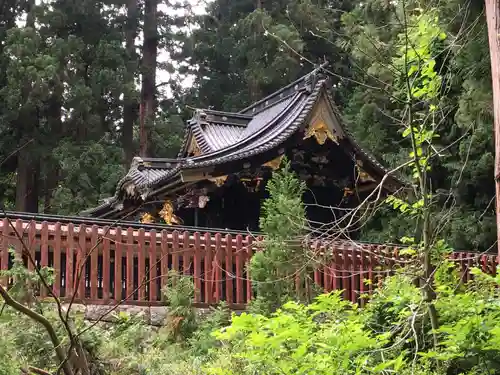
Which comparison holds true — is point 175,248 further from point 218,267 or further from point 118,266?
point 118,266

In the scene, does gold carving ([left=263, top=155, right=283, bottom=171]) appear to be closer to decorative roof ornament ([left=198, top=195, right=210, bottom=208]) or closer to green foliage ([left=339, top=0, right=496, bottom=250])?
decorative roof ornament ([left=198, top=195, right=210, bottom=208])

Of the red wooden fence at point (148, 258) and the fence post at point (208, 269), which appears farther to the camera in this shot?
the fence post at point (208, 269)

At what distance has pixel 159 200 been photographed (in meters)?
11.7

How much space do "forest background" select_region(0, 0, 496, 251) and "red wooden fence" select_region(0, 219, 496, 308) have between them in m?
7.63

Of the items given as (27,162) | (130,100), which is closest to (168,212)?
(27,162)

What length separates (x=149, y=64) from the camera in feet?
88.9

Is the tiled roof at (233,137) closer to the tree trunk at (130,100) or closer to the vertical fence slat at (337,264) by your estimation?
the vertical fence slat at (337,264)

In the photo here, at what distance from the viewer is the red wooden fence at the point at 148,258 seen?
7.44 meters

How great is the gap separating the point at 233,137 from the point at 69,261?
7577 mm

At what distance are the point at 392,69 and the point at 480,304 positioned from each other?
1.71m


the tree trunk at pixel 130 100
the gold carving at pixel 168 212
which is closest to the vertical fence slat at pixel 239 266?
the gold carving at pixel 168 212

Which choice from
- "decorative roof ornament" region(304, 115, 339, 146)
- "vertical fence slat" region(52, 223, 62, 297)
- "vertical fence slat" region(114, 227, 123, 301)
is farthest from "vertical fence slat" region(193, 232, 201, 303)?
"decorative roof ornament" region(304, 115, 339, 146)

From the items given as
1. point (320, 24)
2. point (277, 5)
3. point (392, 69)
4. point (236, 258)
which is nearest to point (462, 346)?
point (392, 69)

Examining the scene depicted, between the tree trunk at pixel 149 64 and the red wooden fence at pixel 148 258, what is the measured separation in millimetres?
17256
